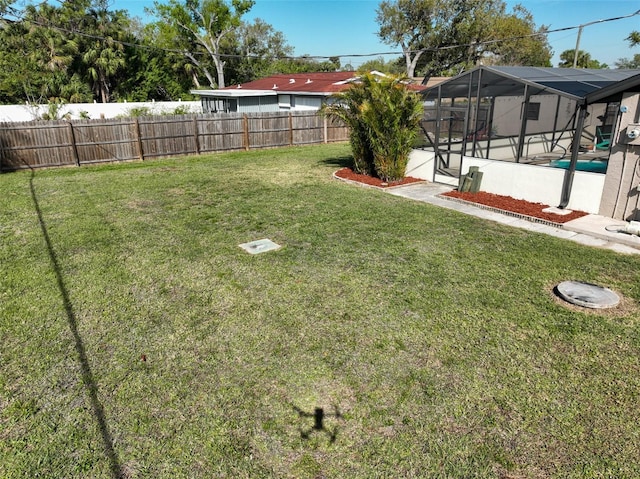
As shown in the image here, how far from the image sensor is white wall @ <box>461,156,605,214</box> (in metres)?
8.12

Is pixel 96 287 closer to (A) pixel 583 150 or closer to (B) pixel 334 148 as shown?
(A) pixel 583 150

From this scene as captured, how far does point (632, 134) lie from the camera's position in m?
7.12

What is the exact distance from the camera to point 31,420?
127 inches

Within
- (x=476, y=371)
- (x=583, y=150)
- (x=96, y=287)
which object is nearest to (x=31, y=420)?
(x=96, y=287)

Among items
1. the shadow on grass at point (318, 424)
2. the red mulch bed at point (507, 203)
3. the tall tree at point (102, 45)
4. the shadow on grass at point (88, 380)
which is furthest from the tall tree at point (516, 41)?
the shadow on grass at point (318, 424)

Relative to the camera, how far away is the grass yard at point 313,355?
296 centimetres

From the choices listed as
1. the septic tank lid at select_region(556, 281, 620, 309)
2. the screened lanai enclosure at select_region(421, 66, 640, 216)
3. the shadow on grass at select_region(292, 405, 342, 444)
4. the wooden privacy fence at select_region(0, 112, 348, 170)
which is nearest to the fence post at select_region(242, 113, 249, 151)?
the wooden privacy fence at select_region(0, 112, 348, 170)

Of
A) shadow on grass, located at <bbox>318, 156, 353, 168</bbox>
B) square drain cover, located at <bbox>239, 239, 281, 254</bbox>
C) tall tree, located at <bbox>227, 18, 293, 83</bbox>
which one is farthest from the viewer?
tall tree, located at <bbox>227, 18, 293, 83</bbox>

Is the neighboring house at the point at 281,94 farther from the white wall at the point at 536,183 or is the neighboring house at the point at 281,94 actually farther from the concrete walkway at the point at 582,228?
the concrete walkway at the point at 582,228

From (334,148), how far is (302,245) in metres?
12.4

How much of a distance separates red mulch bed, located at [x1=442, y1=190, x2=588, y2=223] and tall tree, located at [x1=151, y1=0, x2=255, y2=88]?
3301 cm

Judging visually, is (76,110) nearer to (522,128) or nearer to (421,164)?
(421,164)

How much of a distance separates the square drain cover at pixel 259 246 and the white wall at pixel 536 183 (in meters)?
5.68

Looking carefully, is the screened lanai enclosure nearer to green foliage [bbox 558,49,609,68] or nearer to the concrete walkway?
the concrete walkway
